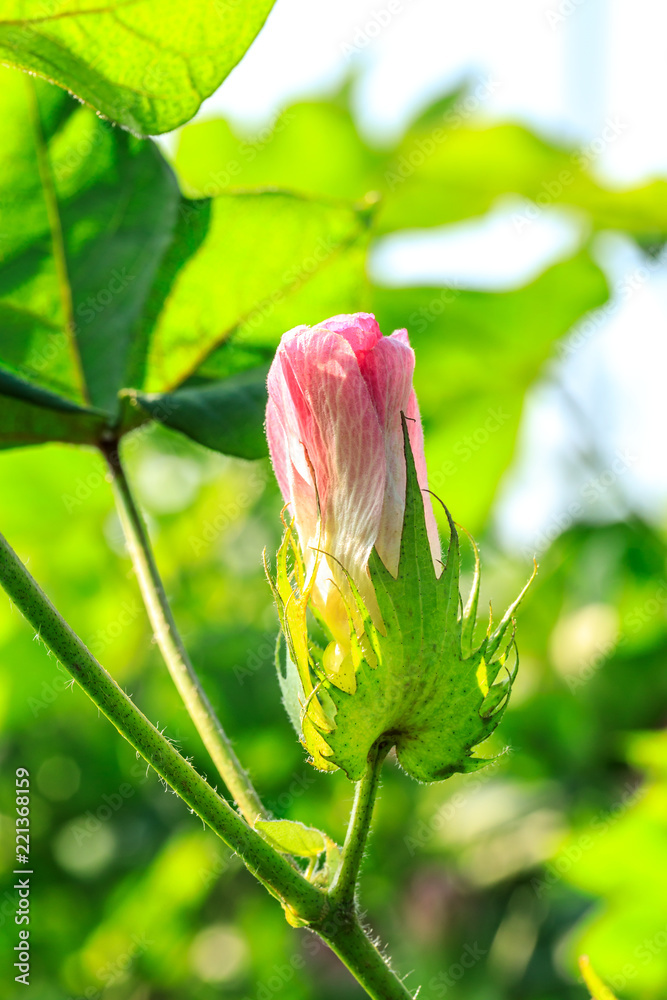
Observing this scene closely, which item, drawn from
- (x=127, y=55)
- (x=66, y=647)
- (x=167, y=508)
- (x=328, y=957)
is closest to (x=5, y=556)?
(x=66, y=647)

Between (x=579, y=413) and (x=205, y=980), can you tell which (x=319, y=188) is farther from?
(x=205, y=980)

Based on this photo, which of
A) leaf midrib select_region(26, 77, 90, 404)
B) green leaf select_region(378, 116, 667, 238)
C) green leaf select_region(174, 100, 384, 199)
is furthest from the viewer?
green leaf select_region(174, 100, 384, 199)

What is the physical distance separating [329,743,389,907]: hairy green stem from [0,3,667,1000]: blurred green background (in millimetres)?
1077

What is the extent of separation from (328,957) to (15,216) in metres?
2.02

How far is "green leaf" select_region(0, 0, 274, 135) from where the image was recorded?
20.0 inches

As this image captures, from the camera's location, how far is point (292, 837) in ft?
1.60

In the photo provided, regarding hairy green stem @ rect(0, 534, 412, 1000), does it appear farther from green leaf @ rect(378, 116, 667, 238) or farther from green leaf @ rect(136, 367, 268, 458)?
green leaf @ rect(378, 116, 667, 238)

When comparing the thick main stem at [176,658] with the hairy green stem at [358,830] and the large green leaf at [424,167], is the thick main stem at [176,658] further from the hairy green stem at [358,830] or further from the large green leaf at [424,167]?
the large green leaf at [424,167]

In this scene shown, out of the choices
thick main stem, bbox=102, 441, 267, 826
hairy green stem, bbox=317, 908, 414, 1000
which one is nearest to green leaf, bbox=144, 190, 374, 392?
thick main stem, bbox=102, 441, 267, 826

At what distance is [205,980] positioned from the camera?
196 cm

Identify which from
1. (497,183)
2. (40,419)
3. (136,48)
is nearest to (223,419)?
(40,419)

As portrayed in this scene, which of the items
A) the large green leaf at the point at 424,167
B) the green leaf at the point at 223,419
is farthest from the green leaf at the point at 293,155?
the green leaf at the point at 223,419

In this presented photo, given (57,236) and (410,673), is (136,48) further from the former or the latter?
(410,673)

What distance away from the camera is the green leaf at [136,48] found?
0.51 meters
